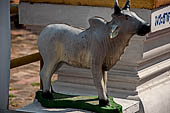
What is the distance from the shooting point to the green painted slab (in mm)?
2633

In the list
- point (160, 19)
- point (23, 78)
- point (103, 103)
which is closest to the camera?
point (103, 103)

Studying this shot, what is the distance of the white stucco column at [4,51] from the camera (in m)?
2.87

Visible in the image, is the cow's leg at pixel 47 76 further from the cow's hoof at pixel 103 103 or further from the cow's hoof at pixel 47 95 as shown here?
the cow's hoof at pixel 103 103

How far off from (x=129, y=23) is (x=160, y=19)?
0.64 metres

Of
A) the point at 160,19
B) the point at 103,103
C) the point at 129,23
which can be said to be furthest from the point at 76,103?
the point at 160,19

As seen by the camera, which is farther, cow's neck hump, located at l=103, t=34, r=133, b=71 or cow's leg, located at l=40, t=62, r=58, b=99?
cow's leg, located at l=40, t=62, r=58, b=99

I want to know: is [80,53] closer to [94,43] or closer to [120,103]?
[94,43]

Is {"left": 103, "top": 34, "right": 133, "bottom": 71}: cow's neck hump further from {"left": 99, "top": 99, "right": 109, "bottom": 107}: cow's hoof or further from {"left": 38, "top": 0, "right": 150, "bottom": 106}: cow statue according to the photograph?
{"left": 99, "top": 99, "right": 109, "bottom": 107}: cow's hoof

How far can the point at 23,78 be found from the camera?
539 centimetres

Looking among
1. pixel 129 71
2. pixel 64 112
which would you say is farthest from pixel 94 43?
pixel 129 71

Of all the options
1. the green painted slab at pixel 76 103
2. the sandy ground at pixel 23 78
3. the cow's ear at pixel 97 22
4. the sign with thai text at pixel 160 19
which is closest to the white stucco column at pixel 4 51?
the green painted slab at pixel 76 103

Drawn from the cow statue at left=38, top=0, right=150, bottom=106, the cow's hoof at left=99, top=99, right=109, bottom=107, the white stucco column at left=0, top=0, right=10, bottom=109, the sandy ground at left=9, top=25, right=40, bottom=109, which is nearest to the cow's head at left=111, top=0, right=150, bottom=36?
the cow statue at left=38, top=0, right=150, bottom=106

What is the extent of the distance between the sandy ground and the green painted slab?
179 cm

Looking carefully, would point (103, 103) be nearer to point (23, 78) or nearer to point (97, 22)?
point (97, 22)
